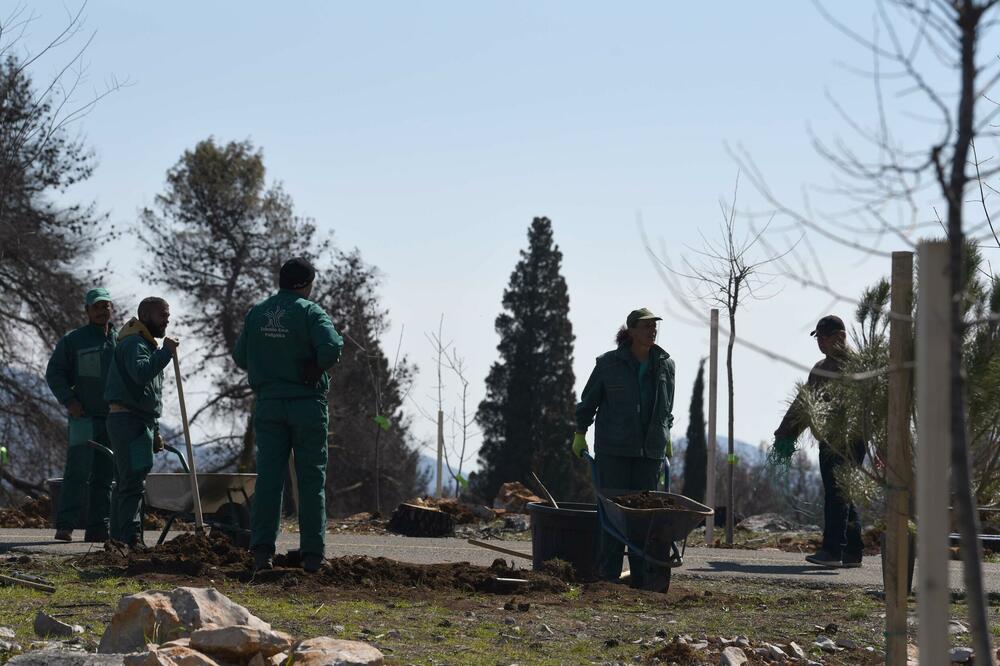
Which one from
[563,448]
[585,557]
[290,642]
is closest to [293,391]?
[585,557]

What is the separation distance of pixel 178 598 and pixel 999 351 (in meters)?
3.47

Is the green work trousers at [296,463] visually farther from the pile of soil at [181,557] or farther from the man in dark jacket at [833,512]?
the man in dark jacket at [833,512]

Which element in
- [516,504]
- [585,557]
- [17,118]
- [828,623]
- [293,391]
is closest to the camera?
[828,623]

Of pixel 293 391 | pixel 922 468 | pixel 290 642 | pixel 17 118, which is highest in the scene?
pixel 17 118

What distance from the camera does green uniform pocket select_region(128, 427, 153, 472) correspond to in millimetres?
8938

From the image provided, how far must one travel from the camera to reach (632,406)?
27.9 ft

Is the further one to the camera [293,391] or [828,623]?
[293,391]

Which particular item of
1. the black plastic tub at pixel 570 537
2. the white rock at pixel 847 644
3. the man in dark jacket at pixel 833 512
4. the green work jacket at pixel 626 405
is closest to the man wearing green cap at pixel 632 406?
the green work jacket at pixel 626 405

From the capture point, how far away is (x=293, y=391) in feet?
25.0

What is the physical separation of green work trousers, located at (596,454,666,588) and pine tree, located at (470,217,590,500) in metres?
31.7

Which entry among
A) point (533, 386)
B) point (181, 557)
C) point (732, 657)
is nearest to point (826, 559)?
point (181, 557)

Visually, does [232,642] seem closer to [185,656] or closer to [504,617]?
[185,656]

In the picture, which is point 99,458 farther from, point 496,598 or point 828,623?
point 828,623

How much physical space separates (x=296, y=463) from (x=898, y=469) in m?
4.11
